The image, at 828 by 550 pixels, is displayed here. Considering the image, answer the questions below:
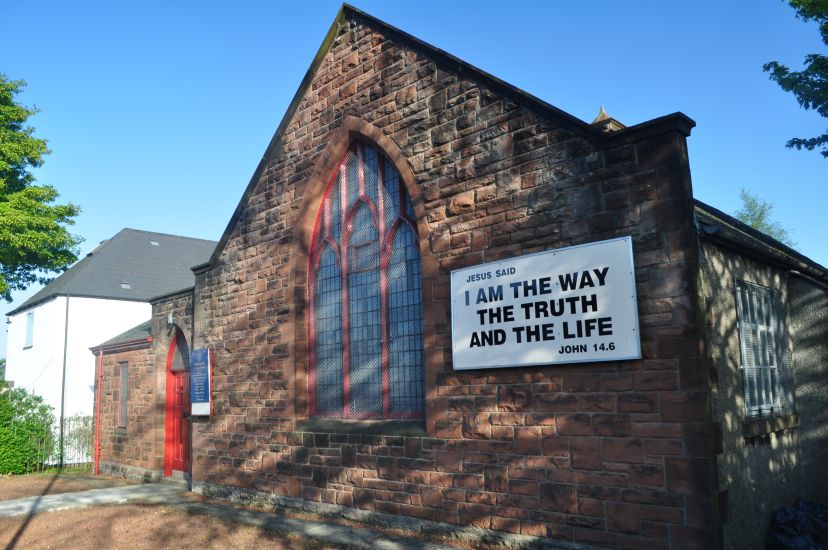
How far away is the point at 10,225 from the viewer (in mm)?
21766

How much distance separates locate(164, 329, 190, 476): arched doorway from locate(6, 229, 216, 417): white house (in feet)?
40.2

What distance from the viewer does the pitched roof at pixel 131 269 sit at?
89.6ft

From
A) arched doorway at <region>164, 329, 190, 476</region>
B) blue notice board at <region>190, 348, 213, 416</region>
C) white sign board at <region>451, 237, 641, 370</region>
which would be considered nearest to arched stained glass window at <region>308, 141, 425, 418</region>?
white sign board at <region>451, 237, 641, 370</region>

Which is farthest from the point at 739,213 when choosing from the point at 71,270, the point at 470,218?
the point at 470,218

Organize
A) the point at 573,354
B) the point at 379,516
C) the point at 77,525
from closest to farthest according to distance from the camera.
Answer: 1. the point at 573,354
2. the point at 379,516
3. the point at 77,525

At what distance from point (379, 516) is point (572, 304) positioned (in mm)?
3987

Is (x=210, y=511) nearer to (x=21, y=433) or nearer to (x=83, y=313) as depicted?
(x=21, y=433)

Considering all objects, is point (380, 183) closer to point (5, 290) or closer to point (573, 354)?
point (573, 354)

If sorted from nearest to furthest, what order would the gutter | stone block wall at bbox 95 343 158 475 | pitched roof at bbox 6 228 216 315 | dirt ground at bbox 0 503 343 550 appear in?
dirt ground at bbox 0 503 343 550 → stone block wall at bbox 95 343 158 475 → the gutter → pitched roof at bbox 6 228 216 315

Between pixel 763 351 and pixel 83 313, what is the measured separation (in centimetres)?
2598

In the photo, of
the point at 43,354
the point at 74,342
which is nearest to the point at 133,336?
the point at 74,342

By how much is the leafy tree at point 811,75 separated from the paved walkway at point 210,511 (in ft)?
52.7

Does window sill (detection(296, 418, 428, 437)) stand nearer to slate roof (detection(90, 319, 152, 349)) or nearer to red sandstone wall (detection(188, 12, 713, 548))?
red sandstone wall (detection(188, 12, 713, 548))

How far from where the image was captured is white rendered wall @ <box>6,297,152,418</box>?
25.9 metres
